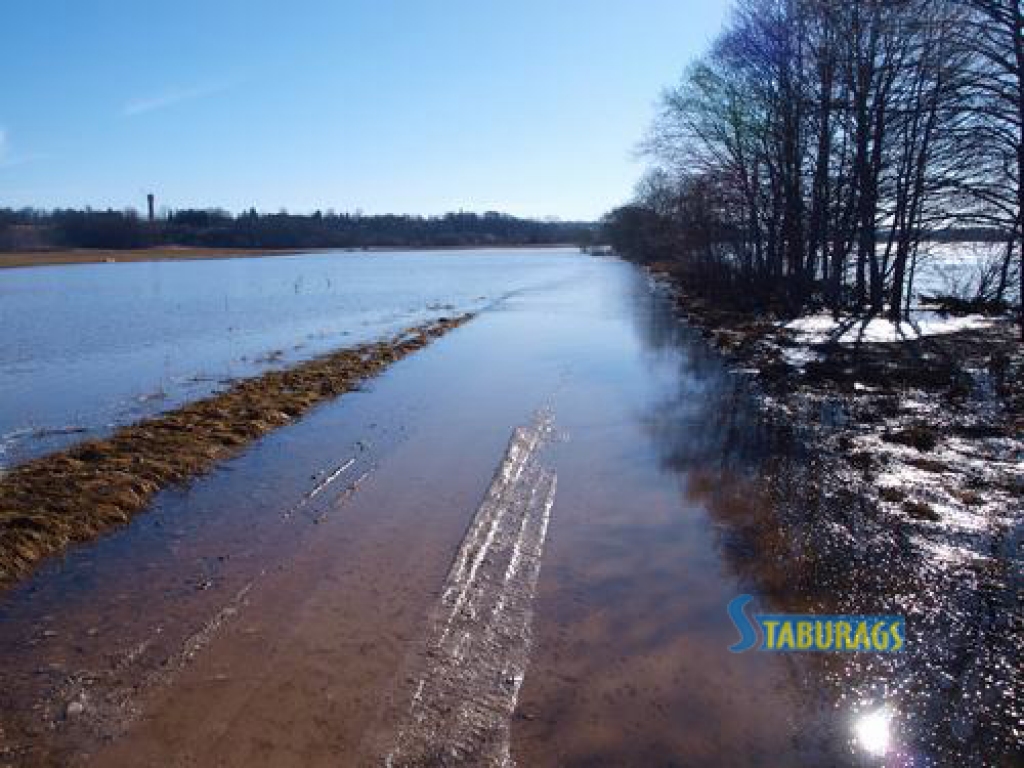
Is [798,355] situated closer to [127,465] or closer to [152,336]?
[127,465]

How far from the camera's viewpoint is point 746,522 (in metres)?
7.72

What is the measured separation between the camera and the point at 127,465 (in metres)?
9.61

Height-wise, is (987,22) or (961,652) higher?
(987,22)

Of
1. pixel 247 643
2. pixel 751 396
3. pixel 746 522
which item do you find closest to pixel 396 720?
pixel 247 643

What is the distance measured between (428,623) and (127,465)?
230 inches

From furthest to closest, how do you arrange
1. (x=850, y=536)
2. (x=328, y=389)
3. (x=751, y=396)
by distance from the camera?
(x=328, y=389), (x=751, y=396), (x=850, y=536)

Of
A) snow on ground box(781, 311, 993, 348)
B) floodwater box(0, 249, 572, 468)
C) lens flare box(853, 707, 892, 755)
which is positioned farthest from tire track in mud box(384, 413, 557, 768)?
snow on ground box(781, 311, 993, 348)

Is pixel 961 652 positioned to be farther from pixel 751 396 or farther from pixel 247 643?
pixel 751 396

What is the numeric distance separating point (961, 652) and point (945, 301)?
2913cm

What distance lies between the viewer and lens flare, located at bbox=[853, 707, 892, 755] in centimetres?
425

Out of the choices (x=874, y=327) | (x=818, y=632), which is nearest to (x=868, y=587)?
(x=818, y=632)

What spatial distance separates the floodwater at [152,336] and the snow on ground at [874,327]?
545 inches

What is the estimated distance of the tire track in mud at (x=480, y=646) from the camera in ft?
14.0

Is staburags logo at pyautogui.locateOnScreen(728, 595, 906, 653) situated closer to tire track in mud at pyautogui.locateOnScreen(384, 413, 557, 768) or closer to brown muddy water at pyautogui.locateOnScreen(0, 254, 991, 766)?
brown muddy water at pyautogui.locateOnScreen(0, 254, 991, 766)
